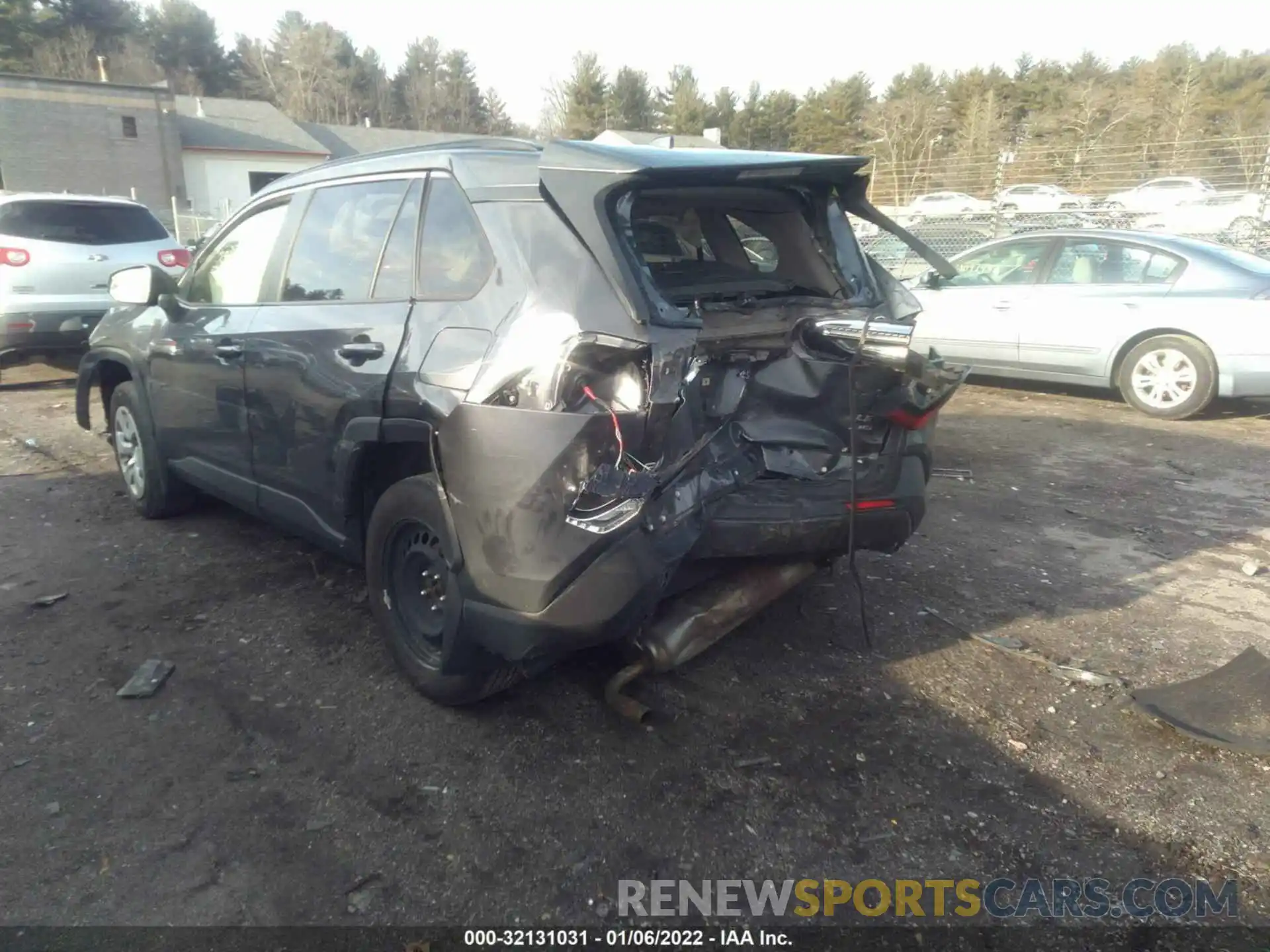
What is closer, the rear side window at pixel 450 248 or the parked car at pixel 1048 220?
the rear side window at pixel 450 248

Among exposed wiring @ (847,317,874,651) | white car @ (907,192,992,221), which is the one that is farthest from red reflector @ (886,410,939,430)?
white car @ (907,192,992,221)

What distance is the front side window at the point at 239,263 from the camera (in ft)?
13.9

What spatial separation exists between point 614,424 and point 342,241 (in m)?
1.80

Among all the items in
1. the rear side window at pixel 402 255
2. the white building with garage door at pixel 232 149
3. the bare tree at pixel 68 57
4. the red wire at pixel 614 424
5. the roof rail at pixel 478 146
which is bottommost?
the red wire at pixel 614 424

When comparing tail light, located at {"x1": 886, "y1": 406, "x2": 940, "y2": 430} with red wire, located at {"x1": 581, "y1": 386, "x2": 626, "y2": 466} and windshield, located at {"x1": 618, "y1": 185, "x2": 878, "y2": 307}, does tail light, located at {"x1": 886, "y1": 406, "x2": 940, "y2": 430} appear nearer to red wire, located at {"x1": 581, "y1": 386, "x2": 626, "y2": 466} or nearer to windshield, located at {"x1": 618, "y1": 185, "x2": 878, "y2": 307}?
windshield, located at {"x1": 618, "y1": 185, "x2": 878, "y2": 307}

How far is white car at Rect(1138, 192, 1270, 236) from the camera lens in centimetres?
1502

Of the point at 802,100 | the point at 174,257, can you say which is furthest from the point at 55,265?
the point at 802,100

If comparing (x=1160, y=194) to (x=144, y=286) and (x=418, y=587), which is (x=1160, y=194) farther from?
(x=418, y=587)

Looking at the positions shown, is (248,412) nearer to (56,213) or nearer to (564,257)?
(564,257)

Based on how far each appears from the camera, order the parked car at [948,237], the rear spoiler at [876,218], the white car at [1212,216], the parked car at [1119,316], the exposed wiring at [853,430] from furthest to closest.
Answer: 1. the white car at [1212,216]
2. the parked car at [948,237]
3. the parked car at [1119,316]
4. the rear spoiler at [876,218]
5. the exposed wiring at [853,430]

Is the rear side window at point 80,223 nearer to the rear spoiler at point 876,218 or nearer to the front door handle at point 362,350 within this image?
the front door handle at point 362,350

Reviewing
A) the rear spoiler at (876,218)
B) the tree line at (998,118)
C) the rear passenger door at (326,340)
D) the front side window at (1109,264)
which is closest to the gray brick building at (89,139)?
the tree line at (998,118)

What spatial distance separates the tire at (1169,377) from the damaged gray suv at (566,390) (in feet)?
17.3

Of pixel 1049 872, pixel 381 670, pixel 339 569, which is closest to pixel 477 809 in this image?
pixel 381 670
